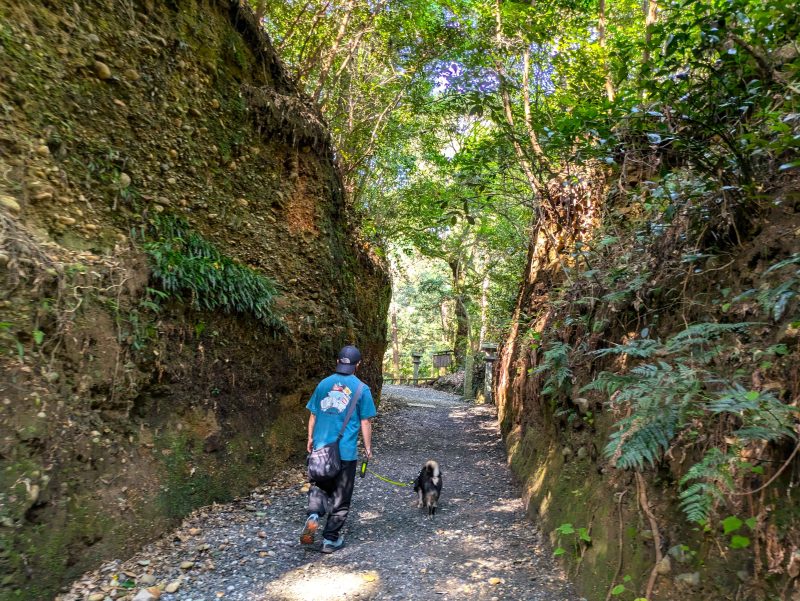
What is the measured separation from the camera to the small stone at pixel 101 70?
15.1 feet

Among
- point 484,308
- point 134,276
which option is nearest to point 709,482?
point 134,276

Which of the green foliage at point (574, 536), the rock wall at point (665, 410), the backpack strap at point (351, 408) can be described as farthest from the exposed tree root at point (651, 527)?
the backpack strap at point (351, 408)

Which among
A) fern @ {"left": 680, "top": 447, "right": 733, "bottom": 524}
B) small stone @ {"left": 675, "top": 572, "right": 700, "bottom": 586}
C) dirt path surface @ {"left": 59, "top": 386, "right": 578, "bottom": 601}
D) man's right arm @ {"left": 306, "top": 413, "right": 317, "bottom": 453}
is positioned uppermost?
fern @ {"left": 680, "top": 447, "right": 733, "bottom": 524}

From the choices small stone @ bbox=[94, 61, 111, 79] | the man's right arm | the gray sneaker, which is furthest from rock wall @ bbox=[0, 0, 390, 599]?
the gray sneaker

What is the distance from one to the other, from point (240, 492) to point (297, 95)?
19.6 feet

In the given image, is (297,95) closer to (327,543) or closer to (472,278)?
(327,543)

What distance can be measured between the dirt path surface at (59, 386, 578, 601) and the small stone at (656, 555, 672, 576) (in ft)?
3.21

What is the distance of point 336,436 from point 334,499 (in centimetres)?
→ 60

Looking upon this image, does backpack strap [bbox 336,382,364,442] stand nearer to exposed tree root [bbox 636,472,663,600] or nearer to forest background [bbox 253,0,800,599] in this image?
forest background [bbox 253,0,800,599]

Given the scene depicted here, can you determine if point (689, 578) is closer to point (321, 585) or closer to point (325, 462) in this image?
point (321, 585)

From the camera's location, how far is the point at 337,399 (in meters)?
4.59

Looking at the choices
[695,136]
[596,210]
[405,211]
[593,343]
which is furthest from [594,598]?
[405,211]

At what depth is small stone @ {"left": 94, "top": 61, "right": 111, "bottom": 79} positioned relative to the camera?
4617 millimetres

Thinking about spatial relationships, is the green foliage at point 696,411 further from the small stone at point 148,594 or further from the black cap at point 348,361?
the small stone at point 148,594
